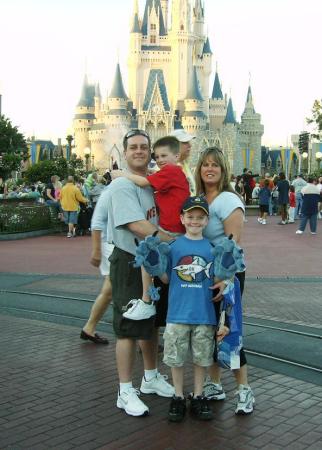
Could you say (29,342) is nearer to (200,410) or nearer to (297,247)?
(200,410)

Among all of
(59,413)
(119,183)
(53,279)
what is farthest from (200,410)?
(53,279)

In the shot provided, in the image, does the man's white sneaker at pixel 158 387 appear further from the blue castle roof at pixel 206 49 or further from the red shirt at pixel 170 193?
the blue castle roof at pixel 206 49

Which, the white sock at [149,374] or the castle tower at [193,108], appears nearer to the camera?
the white sock at [149,374]

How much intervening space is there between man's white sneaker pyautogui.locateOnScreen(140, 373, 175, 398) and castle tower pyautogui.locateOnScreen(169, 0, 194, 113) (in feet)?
264

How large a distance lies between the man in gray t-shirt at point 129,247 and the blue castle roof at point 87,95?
8364 cm

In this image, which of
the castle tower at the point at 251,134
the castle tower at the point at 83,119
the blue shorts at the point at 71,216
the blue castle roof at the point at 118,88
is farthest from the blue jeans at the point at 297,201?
the castle tower at the point at 251,134

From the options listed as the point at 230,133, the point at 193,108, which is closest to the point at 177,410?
the point at 193,108

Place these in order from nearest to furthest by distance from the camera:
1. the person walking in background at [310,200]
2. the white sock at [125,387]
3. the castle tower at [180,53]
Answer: the white sock at [125,387] → the person walking in background at [310,200] → the castle tower at [180,53]

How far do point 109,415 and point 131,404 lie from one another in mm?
156

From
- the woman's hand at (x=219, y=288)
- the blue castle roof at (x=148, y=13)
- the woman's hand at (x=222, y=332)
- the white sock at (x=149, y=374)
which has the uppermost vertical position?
the blue castle roof at (x=148, y=13)

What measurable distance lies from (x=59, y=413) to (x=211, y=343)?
106 cm

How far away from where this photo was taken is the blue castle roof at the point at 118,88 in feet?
257

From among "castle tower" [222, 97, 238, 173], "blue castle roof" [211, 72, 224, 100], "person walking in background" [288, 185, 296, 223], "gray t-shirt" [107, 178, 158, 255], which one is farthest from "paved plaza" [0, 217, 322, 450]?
"blue castle roof" [211, 72, 224, 100]

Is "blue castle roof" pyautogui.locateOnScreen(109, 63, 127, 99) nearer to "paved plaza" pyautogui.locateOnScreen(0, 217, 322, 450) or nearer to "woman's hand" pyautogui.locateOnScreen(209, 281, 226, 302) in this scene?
"paved plaza" pyautogui.locateOnScreen(0, 217, 322, 450)
